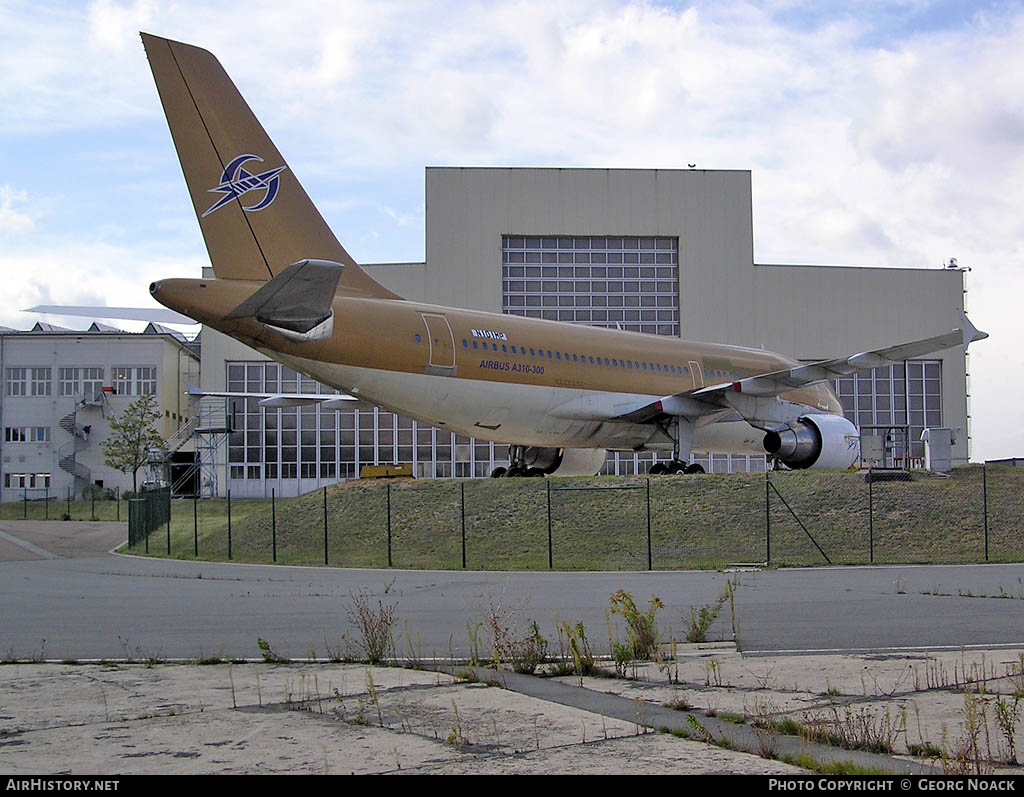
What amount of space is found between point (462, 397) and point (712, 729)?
1703 centimetres

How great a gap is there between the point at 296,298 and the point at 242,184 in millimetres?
2961

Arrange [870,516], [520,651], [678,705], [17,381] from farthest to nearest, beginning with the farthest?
[17,381] < [870,516] < [520,651] < [678,705]

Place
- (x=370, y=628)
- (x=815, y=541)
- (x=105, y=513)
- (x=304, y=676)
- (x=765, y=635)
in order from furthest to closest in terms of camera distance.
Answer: (x=105, y=513) < (x=815, y=541) < (x=765, y=635) < (x=370, y=628) < (x=304, y=676)

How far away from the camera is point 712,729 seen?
21.5 feet

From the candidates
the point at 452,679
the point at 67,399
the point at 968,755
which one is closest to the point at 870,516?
the point at 452,679

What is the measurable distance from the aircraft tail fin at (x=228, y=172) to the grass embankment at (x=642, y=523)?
6.49 m

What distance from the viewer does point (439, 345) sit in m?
22.6

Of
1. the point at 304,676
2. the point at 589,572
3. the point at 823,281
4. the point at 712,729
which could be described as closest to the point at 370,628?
the point at 304,676

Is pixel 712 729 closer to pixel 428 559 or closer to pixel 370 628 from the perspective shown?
pixel 370 628

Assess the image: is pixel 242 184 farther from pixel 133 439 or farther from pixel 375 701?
pixel 133 439

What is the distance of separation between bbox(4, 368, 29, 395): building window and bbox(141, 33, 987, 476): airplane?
43.1 m

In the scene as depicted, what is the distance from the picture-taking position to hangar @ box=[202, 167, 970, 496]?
52.3 meters

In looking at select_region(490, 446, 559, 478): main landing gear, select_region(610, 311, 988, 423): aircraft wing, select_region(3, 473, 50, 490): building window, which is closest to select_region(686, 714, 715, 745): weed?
select_region(610, 311, 988, 423): aircraft wing

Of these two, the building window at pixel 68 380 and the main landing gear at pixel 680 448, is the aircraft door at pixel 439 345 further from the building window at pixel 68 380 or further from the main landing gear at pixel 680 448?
the building window at pixel 68 380
